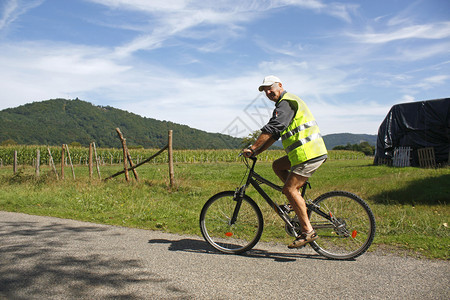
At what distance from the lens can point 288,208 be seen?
15.0 ft

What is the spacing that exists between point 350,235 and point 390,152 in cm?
2328

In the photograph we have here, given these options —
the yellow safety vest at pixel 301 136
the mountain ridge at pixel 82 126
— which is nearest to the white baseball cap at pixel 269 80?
the yellow safety vest at pixel 301 136

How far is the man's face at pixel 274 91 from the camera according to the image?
4.43m

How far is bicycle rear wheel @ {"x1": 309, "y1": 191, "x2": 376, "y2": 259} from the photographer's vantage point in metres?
4.23

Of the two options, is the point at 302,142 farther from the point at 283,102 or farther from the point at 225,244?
the point at 225,244

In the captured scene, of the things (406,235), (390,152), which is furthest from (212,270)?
(390,152)

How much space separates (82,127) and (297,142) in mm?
153250

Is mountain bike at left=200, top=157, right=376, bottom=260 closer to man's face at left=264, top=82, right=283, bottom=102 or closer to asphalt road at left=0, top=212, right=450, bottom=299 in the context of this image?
asphalt road at left=0, top=212, right=450, bottom=299

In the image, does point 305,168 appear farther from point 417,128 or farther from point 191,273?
point 417,128

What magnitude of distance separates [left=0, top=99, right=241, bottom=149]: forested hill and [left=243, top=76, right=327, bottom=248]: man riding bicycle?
93.5 meters

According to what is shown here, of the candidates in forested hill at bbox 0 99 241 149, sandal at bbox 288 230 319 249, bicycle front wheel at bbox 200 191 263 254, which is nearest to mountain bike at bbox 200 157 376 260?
bicycle front wheel at bbox 200 191 263 254

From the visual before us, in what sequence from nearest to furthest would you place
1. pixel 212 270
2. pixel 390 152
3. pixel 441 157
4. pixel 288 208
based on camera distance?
pixel 212 270 < pixel 288 208 < pixel 441 157 < pixel 390 152

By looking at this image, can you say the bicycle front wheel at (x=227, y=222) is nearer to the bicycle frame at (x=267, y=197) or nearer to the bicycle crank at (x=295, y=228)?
the bicycle frame at (x=267, y=197)

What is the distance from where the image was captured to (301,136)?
426 centimetres
